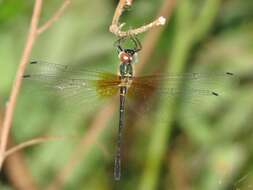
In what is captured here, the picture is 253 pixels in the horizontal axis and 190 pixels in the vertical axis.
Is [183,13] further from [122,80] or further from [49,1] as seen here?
[49,1]

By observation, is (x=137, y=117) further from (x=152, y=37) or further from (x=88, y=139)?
(x=152, y=37)

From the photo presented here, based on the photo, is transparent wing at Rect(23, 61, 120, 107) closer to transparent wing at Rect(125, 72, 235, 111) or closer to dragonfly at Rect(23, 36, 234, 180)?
dragonfly at Rect(23, 36, 234, 180)

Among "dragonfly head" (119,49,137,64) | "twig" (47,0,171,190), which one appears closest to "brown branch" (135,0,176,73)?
"twig" (47,0,171,190)

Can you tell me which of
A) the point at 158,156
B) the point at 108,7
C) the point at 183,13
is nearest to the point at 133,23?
the point at 108,7

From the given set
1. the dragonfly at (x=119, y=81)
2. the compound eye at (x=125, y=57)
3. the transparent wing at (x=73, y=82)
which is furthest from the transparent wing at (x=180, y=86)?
the compound eye at (x=125, y=57)

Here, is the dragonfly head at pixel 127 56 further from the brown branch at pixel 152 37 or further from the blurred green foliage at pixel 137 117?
the blurred green foliage at pixel 137 117
